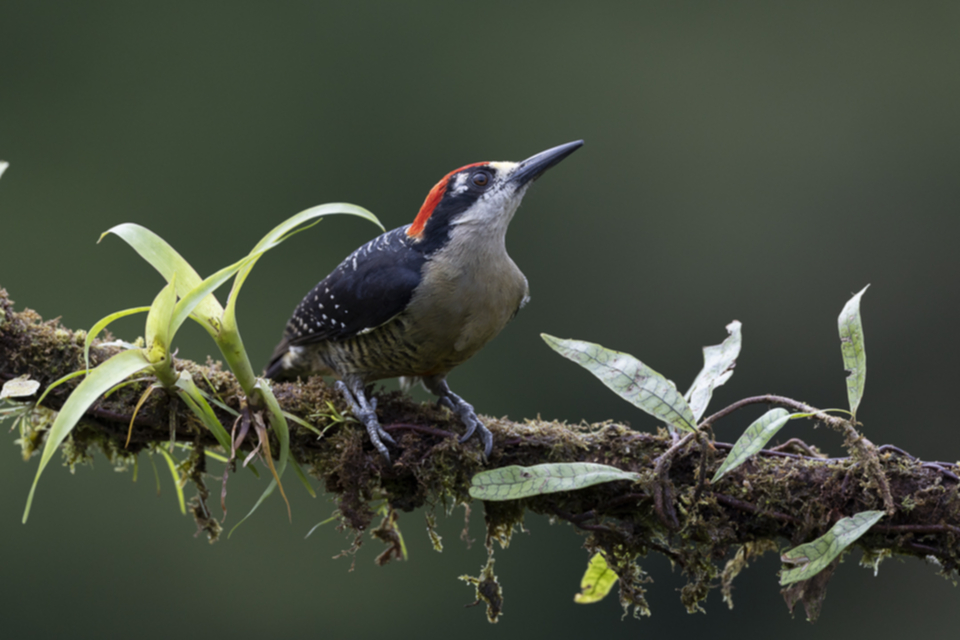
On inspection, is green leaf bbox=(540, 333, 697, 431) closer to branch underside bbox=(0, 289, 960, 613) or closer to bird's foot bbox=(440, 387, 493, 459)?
branch underside bbox=(0, 289, 960, 613)

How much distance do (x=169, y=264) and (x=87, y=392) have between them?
13.9 inches

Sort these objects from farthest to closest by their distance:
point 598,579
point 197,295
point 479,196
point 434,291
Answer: point 479,196, point 434,291, point 598,579, point 197,295

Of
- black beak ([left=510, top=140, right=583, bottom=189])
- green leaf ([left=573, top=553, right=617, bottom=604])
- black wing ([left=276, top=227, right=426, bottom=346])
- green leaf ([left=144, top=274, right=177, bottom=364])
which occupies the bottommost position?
green leaf ([left=573, top=553, right=617, bottom=604])

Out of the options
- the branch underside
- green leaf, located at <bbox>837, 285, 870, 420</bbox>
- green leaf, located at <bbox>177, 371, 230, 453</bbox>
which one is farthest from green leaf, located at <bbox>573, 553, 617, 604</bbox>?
green leaf, located at <bbox>177, 371, 230, 453</bbox>

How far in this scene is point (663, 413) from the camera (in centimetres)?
160

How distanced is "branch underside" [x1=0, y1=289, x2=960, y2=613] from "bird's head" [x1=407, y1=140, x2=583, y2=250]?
506 mm

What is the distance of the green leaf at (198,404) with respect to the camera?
66.8 inches

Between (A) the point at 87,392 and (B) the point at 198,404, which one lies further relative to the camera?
(B) the point at 198,404

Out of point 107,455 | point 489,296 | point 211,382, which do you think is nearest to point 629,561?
point 489,296

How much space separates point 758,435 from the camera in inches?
59.2

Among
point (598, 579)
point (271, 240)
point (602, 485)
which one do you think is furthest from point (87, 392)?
point (598, 579)

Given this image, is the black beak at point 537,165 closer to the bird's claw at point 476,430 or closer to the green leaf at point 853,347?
the bird's claw at point 476,430

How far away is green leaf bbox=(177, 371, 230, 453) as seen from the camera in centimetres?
170

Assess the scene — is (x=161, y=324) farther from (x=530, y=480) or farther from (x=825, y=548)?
(x=825, y=548)
